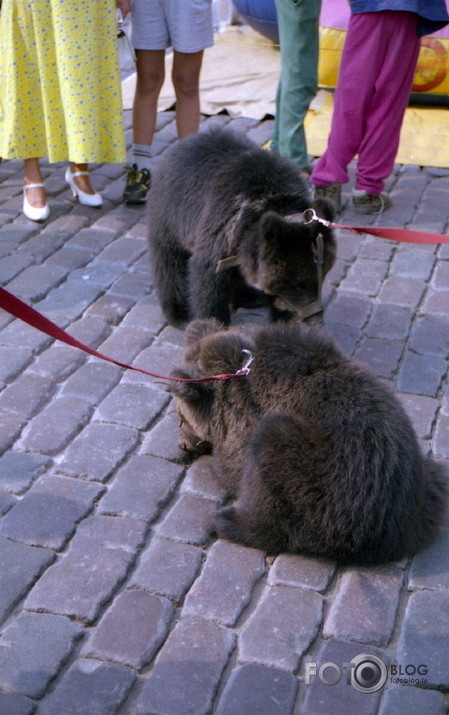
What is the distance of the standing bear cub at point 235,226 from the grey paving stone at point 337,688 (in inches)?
83.0

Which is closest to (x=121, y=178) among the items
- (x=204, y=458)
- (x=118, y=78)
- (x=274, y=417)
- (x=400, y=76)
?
(x=118, y=78)

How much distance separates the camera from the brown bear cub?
3135mm

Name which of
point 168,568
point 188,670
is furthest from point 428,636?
point 168,568

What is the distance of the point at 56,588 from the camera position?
321 centimetres

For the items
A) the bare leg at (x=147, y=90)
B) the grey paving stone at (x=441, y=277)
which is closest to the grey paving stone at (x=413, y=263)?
the grey paving stone at (x=441, y=277)

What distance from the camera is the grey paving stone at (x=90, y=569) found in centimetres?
314

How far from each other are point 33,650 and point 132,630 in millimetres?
352

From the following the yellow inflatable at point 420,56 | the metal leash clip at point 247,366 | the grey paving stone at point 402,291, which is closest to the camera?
the metal leash clip at point 247,366

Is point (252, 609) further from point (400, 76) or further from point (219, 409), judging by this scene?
point (400, 76)

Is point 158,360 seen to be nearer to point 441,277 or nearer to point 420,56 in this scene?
point 441,277

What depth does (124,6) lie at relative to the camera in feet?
20.7

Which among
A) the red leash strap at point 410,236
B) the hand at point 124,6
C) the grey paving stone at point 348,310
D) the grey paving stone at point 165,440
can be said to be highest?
the hand at point 124,6

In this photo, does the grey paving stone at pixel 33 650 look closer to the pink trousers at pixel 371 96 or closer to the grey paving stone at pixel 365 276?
the grey paving stone at pixel 365 276

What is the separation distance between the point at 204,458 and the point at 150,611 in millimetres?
1002
